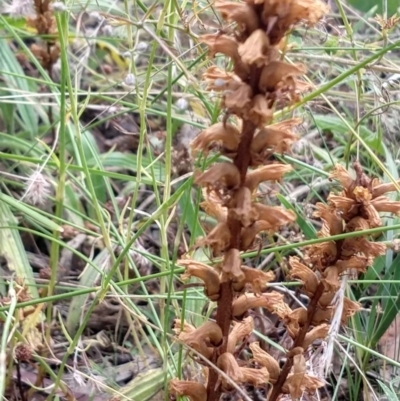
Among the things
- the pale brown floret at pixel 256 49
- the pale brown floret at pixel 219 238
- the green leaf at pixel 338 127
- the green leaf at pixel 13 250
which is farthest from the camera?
the green leaf at pixel 338 127

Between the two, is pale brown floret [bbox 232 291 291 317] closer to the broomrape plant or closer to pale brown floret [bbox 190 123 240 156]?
the broomrape plant

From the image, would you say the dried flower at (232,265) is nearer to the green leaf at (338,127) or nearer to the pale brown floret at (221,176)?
the pale brown floret at (221,176)

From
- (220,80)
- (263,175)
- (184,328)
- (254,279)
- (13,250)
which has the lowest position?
(13,250)

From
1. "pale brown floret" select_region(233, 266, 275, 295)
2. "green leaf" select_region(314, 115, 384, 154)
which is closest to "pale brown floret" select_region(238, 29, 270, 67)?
"pale brown floret" select_region(233, 266, 275, 295)

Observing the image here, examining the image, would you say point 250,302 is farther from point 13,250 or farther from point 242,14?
point 13,250

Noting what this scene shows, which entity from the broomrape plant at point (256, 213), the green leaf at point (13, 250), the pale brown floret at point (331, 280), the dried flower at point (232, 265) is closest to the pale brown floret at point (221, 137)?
the broomrape plant at point (256, 213)

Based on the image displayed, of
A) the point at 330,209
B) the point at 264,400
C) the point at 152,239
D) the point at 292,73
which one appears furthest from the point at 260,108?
the point at 152,239

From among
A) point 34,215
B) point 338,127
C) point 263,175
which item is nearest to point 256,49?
point 263,175
